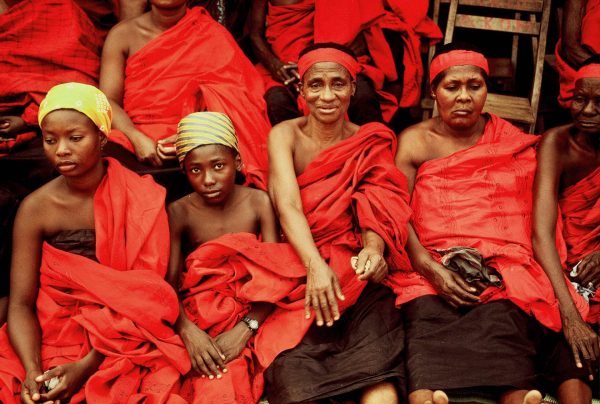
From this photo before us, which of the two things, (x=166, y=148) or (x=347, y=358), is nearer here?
(x=347, y=358)

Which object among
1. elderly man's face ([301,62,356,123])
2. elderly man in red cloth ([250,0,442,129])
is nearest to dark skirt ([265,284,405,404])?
elderly man's face ([301,62,356,123])

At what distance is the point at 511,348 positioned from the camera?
300cm

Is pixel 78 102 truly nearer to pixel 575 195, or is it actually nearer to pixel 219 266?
pixel 219 266

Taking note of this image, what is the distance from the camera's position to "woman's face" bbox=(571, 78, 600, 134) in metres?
3.56

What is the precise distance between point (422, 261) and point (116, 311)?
1.43 meters

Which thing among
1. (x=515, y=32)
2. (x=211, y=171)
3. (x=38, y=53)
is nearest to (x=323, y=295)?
(x=211, y=171)

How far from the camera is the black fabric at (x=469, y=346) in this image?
9.51 ft

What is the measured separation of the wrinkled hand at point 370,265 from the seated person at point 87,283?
82 cm

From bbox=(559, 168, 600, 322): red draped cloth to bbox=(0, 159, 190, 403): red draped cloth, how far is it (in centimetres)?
203

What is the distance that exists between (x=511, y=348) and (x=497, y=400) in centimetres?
23

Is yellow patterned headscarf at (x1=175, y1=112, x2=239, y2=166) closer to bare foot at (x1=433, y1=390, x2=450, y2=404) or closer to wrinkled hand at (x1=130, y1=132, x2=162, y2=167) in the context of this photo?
wrinkled hand at (x1=130, y1=132, x2=162, y2=167)

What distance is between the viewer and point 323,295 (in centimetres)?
307

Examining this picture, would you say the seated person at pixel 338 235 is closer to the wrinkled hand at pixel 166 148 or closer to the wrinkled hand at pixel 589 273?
the wrinkled hand at pixel 166 148

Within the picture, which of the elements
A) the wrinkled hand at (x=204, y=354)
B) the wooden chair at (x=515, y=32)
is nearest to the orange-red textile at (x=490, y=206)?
the wrinkled hand at (x=204, y=354)
